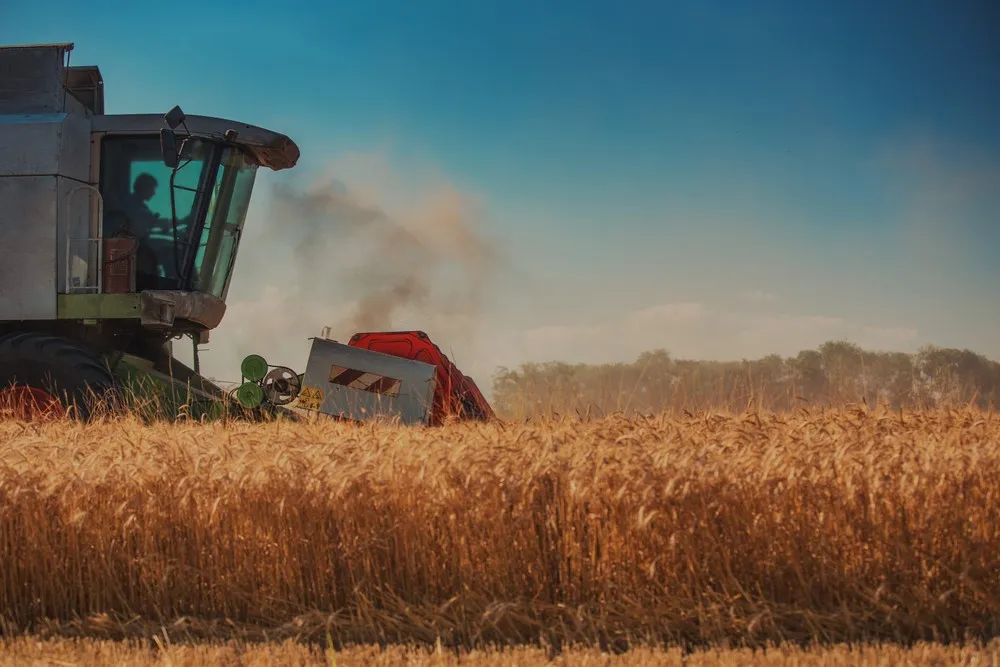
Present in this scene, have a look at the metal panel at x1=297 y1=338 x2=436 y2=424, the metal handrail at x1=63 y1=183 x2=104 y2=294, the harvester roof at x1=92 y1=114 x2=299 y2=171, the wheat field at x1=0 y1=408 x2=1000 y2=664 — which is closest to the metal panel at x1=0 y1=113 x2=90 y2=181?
the metal handrail at x1=63 y1=183 x2=104 y2=294

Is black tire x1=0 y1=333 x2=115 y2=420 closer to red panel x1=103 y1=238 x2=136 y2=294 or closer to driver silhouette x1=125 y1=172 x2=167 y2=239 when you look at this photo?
red panel x1=103 y1=238 x2=136 y2=294

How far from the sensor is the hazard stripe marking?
8.73 m

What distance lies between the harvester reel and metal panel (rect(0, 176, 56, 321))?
2052 millimetres

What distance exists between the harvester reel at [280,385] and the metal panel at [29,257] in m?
2.05

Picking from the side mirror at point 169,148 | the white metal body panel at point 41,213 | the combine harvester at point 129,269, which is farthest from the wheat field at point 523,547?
the white metal body panel at point 41,213

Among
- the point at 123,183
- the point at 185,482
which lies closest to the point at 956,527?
the point at 185,482

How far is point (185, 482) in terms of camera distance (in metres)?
4.73

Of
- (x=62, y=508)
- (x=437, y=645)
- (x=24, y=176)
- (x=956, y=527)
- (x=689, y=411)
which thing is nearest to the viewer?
(x=437, y=645)

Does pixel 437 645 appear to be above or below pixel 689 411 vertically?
below

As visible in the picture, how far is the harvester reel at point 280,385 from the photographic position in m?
9.23

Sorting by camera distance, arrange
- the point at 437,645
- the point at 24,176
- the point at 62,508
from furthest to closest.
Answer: the point at 24,176, the point at 62,508, the point at 437,645

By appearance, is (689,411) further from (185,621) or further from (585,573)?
(185,621)

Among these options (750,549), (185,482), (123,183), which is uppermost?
(123,183)

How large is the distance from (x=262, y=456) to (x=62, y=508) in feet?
3.23
